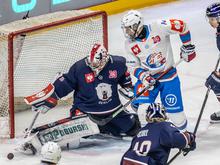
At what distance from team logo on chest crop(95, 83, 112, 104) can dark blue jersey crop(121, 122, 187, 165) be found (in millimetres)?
1121

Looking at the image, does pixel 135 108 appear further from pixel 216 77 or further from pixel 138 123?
pixel 216 77

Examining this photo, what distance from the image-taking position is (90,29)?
7.79 m

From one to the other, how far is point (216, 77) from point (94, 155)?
1020 mm

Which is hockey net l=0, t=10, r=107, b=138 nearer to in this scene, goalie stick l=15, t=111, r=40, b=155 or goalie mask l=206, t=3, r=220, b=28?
goalie stick l=15, t=111, r=40, b=155

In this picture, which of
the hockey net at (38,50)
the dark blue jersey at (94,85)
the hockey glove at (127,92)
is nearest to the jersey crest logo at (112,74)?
the dark blue jersey at (94,85)

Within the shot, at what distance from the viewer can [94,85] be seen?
22.6 ft

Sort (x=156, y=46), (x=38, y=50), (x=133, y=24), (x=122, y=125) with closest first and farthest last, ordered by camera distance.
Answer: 1. (x=133, y=24)
2. (x=156, y=46)
3. (x=122, y=125)
4. (x=38, y=50)

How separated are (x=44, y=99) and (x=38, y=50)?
829mm

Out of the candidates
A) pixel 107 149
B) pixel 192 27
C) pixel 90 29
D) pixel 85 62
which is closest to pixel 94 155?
pixel 107 149

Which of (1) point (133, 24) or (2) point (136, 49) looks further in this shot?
(2) point (136, 49)

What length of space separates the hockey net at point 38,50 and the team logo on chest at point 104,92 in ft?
2.48

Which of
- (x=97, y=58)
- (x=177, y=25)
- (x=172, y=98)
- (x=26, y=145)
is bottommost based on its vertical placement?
(x=26, y=145)

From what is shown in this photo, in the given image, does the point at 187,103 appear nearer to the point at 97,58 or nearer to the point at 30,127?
the point at 97,58

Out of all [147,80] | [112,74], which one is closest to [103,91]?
[112,74]
